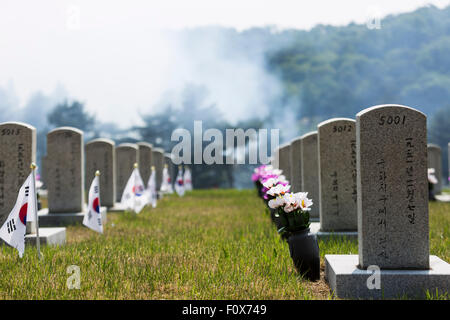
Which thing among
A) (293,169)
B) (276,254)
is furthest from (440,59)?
(276,254)

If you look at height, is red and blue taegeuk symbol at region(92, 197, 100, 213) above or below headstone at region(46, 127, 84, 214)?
below

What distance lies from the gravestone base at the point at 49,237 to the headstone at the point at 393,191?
15.5ft

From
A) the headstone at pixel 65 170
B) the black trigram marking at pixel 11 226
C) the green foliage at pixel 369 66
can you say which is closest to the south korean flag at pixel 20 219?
the black trigram marking at pixel 11 226

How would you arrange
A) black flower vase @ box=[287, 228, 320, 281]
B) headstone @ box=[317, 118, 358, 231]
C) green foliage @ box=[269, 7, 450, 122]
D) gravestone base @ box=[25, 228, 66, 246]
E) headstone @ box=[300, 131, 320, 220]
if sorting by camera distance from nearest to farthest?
1. black flower vase @ box=[287, 228, 320, 281]
2. gravestone base @ box=[25, 228, 66, 246]
3. headstone @ box=[317, 118, 358, 231]
4. headstone @ box=[300, 131, 320, 220]
5. green foliage @ box=[269, 7, 450, 122]

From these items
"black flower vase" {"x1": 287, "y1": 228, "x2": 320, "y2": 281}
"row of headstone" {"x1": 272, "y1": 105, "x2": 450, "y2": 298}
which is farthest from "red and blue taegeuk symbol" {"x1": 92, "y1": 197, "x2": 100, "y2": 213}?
"row of headstone" {"x1": 272, "y1": 105, "x2": 450, "y2": 298}

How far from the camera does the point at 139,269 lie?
240 inches

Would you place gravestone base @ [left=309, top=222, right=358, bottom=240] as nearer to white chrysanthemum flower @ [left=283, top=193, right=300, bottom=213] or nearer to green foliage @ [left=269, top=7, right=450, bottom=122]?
white chrysanthemum flower @ [left=283, top=193, right=300, bottom=213]

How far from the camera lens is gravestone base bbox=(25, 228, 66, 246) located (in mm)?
7816

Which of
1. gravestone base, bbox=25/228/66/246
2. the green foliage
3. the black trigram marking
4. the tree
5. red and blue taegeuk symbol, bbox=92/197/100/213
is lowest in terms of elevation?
gravestone base, bbox=25/228/66/246

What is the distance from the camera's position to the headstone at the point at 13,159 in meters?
8.30

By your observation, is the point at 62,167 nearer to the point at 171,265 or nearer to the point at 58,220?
the point at 58,220

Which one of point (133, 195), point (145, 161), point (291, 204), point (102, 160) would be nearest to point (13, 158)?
point (133, 195)

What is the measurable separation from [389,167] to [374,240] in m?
0.80
